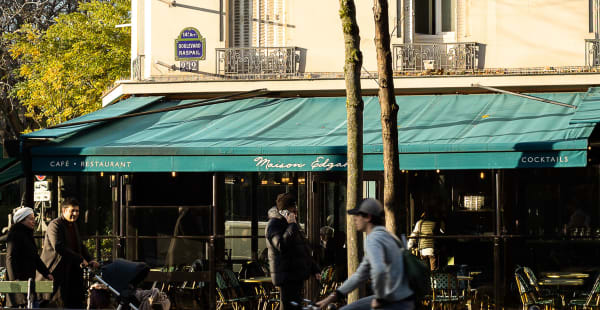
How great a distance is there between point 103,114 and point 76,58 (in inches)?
568

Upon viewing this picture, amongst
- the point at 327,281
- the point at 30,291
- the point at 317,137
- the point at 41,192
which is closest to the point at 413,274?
the point at 30,291

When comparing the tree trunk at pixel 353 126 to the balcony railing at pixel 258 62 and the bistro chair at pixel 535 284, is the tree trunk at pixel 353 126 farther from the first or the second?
the balcony railing at pixel 258 62

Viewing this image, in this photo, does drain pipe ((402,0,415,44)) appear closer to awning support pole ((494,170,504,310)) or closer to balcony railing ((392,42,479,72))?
balcony railing ((392,42,479,72))

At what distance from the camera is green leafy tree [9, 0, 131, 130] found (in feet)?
97.4

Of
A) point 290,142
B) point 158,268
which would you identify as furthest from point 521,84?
point 158,268

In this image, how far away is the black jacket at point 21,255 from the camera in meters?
11.0

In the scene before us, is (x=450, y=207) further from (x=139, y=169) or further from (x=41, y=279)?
(x=41, y=279)

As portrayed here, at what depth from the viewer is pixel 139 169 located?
14164mm

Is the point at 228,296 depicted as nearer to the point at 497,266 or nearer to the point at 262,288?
the point at 262,288

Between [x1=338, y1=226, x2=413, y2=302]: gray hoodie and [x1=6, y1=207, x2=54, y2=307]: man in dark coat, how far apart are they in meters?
5.25

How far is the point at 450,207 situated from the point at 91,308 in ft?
27.2

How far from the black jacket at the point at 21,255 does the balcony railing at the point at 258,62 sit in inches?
248

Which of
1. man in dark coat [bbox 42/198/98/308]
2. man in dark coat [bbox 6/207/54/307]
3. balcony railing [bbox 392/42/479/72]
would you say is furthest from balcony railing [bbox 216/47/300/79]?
man in dark coat [bbox 6/207/54/307]

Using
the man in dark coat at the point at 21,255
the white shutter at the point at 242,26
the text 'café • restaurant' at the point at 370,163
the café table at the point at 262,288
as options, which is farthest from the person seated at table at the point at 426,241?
the man in dark coat at the point at 21,255
